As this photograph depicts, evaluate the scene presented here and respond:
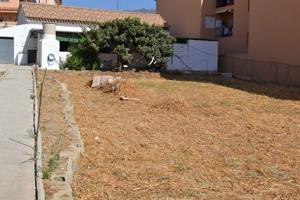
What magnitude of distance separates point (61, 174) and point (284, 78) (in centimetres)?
2686

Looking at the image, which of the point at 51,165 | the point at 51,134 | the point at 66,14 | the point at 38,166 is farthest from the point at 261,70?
the point at 38,166

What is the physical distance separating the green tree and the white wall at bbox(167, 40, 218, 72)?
2866 mm

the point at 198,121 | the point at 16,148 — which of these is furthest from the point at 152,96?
the point at 16,148

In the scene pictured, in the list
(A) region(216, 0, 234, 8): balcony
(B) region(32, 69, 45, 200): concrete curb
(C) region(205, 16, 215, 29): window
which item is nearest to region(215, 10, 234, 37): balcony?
(C) region(205, 16, 215, 29): window

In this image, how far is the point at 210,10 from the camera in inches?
1790

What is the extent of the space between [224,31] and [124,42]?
12.2 m

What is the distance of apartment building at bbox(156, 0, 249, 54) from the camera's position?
4116cm

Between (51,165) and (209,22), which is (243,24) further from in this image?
(51,165)

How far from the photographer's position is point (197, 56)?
40.3 m

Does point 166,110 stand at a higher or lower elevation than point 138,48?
lower

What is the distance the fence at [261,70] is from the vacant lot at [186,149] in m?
12.4

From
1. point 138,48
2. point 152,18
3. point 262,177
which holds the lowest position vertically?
point 262,177

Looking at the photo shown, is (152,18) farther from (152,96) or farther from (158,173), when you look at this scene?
(158,173)

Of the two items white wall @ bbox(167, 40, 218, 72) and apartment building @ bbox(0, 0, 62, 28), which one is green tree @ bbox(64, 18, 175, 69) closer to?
white wall @ bbox(167, 40, 218, 72)
